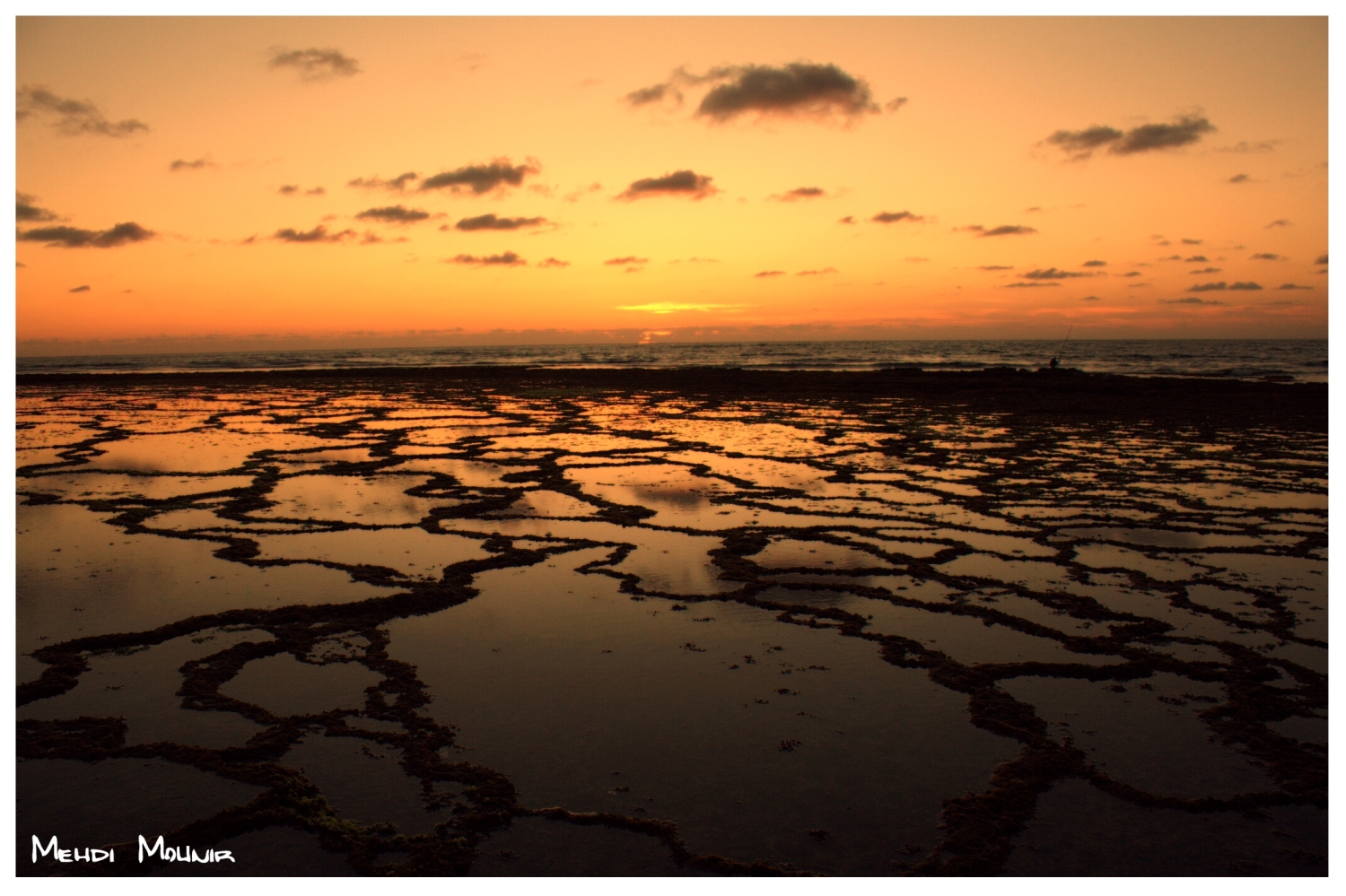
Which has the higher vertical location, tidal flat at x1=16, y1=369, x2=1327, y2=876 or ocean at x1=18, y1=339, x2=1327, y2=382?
ocean at x1=18, y1=339, x2=1327, y2=382

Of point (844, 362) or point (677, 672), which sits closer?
point (677, 672)

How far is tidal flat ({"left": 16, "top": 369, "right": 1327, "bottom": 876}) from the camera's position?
2494 mm

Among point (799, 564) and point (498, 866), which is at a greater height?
point (799, 564)

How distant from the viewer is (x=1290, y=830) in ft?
8.27

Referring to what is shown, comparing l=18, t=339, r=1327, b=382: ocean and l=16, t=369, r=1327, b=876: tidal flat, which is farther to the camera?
l=18, t=339, r=1327, b=382: ocean

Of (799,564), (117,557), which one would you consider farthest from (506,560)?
(117,557)

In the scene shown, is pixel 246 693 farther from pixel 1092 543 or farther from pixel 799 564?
pixel 1092 543

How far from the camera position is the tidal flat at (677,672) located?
2.49 meters

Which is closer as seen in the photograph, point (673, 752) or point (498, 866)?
point (498, 866)

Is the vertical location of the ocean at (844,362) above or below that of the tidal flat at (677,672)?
above

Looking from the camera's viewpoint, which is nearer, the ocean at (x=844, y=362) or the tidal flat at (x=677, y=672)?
the tidal flat at (x=677, y=672)

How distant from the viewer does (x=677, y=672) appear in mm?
3566

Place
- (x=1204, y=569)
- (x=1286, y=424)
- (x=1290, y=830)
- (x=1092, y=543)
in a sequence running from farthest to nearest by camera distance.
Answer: (x=1286, y=424), (x=1092, y=543), (x=1204, y=569), (x=1290, y=830)

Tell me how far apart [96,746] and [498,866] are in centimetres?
157
